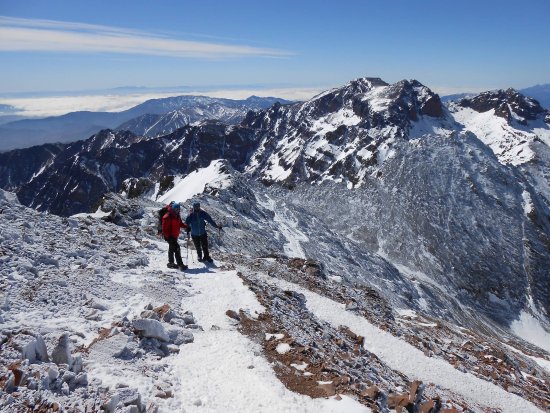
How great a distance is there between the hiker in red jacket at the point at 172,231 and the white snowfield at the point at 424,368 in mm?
6891

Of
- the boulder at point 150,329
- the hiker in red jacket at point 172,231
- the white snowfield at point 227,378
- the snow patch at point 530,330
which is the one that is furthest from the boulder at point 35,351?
the snow patch at point 530,330

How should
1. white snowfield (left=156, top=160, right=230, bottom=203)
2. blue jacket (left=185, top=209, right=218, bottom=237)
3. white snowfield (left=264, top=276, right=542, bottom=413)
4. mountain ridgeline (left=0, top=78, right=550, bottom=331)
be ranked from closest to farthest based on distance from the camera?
white snowfield (left=264, top=276, right=542, bottom=413), blue jacket (left=185, top=209, right=218, bottom=237), mountain ridgeline (left=0, top=78, right=550, bottom=331), white snowfield (left=156, top=160, right=230, bottom=203)

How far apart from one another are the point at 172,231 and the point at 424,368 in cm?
1258

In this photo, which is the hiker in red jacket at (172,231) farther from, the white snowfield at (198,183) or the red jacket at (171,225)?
the white snowfield at (198,183)

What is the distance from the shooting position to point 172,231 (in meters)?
20.6

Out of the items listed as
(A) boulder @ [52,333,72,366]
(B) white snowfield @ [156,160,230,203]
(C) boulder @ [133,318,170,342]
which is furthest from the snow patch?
(A) boulder @ [52,333,72,366]

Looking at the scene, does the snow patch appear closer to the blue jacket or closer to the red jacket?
the blue jacket

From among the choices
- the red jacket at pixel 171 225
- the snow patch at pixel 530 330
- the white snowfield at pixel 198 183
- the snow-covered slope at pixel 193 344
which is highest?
the red jacket at pixel 171 225

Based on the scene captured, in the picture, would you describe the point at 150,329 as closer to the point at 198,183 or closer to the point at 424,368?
the point at 424,368

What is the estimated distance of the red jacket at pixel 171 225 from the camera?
20.5 meters

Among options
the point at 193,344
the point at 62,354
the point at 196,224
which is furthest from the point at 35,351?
the point at 196,224

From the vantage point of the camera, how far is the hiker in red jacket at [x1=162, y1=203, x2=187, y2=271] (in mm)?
20500

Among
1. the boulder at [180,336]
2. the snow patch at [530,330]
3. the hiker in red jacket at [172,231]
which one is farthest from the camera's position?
the snow patch at [530,330]

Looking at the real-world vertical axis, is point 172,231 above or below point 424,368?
above
